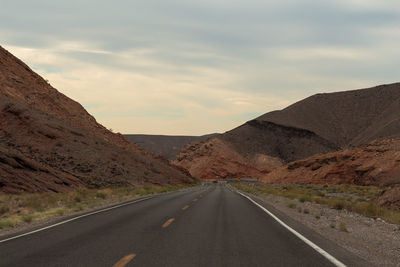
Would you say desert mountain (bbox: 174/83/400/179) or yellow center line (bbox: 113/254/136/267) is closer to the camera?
yellow center line (bbox: 113/254/136/267)

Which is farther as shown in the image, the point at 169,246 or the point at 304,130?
the point at 304,130

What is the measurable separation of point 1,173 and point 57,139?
18941 millimetres

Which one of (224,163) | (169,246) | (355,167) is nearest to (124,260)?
(169,246)

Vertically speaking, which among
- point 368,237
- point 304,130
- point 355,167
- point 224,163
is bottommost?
point 368,237

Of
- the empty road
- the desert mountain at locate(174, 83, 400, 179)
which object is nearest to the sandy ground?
the empty road

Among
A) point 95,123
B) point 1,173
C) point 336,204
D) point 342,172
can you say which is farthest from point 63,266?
point 342,172

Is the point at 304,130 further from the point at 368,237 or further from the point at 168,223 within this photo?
the point at 368,237

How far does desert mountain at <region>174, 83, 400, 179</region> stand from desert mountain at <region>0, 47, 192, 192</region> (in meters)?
58.7

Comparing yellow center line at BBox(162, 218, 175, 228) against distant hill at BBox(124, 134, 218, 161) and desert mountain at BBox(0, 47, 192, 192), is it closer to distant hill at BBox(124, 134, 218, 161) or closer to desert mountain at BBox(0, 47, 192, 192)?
desert mountain at BBox(0, 47, 192, 192)

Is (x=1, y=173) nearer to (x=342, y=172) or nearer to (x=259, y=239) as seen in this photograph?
(x=259, y=239)

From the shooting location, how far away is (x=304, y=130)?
11906cm

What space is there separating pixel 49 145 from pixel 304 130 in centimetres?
8941

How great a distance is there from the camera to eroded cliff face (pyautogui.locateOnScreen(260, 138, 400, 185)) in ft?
177

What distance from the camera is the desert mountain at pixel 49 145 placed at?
30.0 metres
